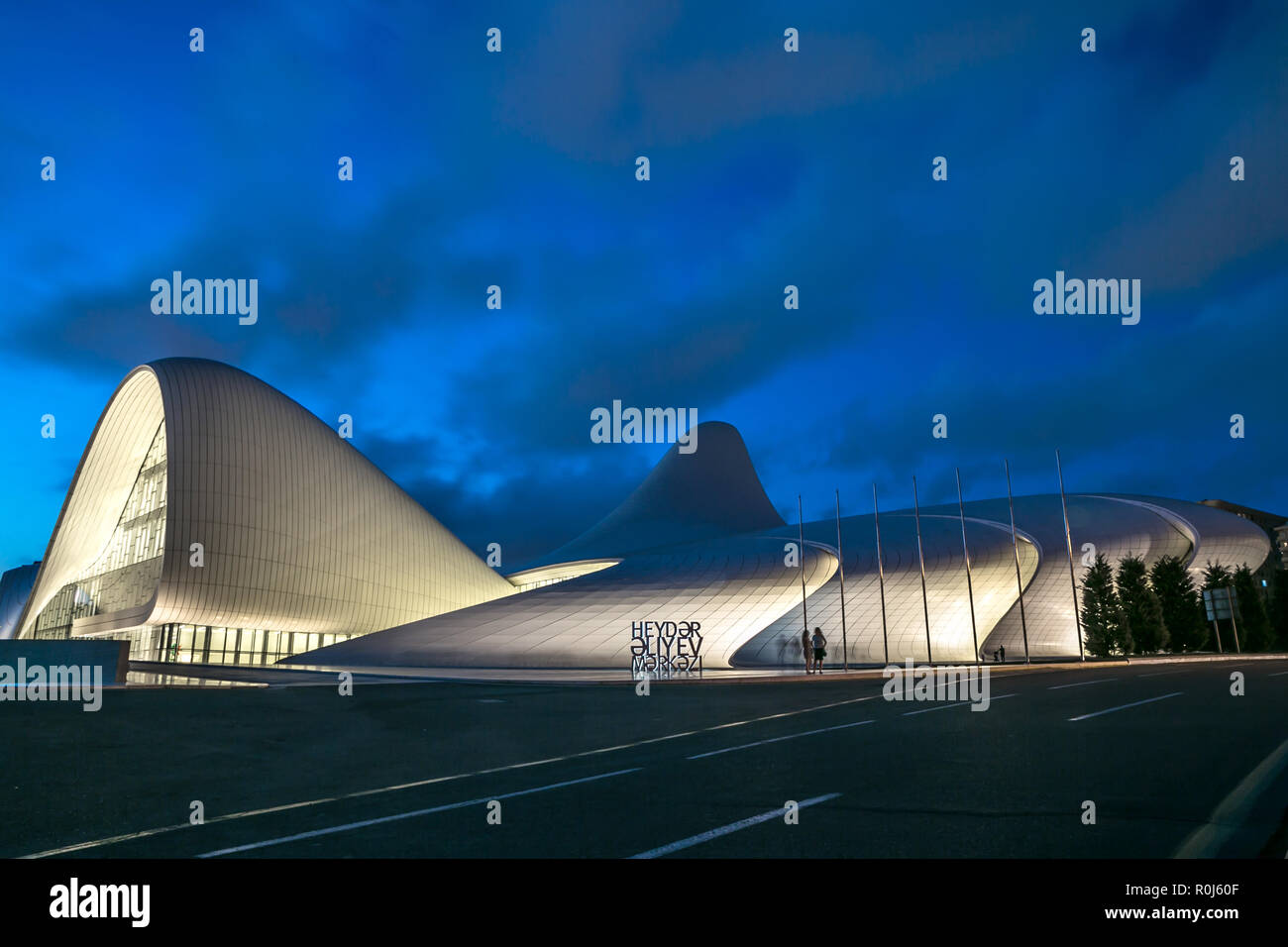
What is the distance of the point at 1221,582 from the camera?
1831 inches

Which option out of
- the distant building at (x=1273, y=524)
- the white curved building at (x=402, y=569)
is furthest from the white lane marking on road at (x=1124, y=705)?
the distant building at (x=1273, y=524)

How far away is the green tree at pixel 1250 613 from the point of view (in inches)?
1916

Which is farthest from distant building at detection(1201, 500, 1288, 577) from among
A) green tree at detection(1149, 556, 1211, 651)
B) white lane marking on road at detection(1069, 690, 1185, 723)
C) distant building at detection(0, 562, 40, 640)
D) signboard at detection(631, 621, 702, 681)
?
distant building at detection(0, 562, 40, 640)

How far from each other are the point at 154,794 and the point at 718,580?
1315 inches

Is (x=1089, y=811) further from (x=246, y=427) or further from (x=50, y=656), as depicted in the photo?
(x=246, y=427)

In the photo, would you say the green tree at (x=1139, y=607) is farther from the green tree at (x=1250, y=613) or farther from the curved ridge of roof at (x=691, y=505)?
the curved ridge of roof at (x=691, y=505)

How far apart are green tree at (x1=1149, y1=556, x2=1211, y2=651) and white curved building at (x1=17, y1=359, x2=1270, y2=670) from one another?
1.50 m

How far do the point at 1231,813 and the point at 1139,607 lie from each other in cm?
4525

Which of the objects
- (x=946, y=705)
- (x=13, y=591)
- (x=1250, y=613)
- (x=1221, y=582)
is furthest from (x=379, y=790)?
(x=13, y=591)

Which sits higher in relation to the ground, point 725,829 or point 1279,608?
point 725,829

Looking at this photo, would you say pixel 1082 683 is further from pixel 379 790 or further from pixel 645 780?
pixel 379 790

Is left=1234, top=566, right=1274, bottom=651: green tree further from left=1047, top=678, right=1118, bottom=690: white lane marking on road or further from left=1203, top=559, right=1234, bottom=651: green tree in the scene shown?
left=1047, top=678, right=1118, bottom=690: white lane marking on road

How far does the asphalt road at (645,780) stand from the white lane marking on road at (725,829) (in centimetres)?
2
